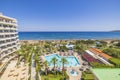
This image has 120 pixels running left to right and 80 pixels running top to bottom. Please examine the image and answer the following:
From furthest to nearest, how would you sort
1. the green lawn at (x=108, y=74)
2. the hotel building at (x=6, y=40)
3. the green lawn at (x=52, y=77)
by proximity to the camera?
the hotel building at (x=6, y=40)
the green lawn at (x=52, y=77)
the green lawn at (x=108, y=74)

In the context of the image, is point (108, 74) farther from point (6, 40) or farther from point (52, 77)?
point (6, 40)

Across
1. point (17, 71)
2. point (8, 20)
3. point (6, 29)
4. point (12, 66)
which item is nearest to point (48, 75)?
point (17, 71)

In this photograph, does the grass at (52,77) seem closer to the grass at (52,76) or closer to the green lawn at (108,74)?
the grass at (52,76)

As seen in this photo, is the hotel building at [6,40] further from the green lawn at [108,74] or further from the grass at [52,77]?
the green lawn at [108,74]

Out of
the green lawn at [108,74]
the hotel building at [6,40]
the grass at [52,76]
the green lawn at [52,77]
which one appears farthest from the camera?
the hotel building at [6,40]

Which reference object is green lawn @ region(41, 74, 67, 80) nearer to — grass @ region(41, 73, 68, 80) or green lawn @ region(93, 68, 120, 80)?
grass @ region(41, 73, 68, 80)

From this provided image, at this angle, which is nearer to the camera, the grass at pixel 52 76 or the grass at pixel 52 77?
the grass at pixel 52 76

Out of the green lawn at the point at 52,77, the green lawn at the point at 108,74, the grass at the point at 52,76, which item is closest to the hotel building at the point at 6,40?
the green lawn at the point at 52,77

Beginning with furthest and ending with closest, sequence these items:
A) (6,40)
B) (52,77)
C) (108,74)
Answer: (6,40)
(52,77)
(108,74)

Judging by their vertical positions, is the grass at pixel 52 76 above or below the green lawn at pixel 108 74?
below

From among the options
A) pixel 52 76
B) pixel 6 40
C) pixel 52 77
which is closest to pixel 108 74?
pixel 52 77

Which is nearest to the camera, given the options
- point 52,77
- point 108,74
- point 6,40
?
point 108,74

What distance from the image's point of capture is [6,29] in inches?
2309

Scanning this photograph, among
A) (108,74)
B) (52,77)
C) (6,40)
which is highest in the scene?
(6,40)
